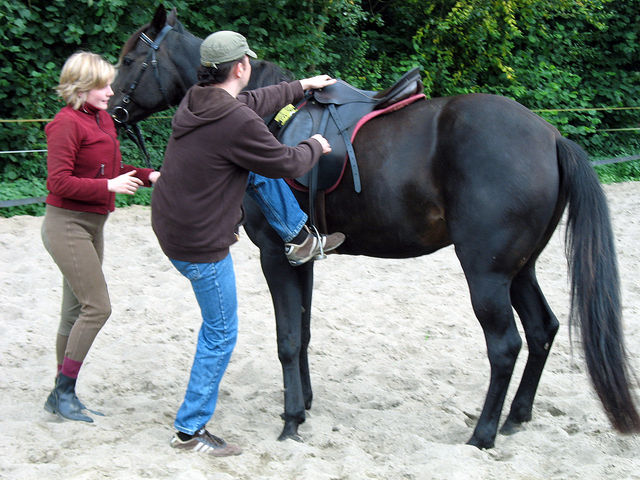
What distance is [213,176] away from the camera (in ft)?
8.66

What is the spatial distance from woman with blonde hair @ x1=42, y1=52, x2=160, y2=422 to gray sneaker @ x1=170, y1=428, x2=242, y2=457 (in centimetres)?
59

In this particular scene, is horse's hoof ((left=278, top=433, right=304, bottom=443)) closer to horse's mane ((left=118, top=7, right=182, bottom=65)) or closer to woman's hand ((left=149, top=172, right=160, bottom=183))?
woman's hand ((left=149, top=172, right=160, bottom=183))

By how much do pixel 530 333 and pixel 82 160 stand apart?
7.81 feet

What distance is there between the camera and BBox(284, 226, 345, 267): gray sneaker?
3.13m

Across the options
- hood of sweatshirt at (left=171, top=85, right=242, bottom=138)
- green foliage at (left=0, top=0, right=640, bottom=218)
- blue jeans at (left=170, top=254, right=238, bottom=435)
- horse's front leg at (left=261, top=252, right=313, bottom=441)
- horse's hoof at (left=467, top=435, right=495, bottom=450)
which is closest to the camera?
hood of sweatshirt at (left=171, top=85, right=242, bottom=138)

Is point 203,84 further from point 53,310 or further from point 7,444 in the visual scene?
point 53,310

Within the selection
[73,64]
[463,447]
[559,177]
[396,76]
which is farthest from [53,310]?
[396,76]

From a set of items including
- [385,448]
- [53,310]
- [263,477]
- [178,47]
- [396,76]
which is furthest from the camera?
[396,76]

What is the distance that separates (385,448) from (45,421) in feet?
5.44

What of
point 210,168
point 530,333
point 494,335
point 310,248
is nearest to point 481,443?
point 494,335

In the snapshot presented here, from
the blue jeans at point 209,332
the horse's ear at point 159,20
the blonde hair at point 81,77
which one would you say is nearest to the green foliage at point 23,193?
the horse's ear at point 159,20

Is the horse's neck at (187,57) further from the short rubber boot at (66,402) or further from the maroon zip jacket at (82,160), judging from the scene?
the short rubber boot at (66,402)

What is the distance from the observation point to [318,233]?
3.22 metres

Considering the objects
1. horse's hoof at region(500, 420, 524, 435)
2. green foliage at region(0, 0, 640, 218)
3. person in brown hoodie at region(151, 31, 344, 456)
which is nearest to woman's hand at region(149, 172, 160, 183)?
person in brown hoodie at region(151, 31, 344, 456)
